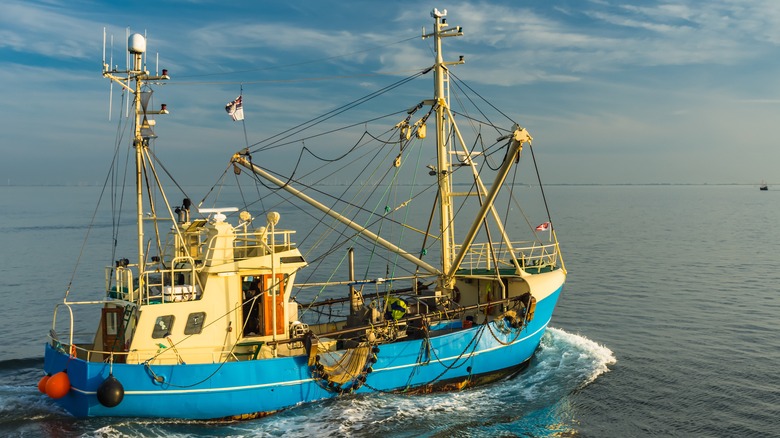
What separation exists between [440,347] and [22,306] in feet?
76.3

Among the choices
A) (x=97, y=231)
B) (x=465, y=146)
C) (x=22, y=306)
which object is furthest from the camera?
(x=97, y=231)

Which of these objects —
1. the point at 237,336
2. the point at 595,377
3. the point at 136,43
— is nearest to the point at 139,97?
the point at 136,43

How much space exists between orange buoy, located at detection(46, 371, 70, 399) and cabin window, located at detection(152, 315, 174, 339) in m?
2.24

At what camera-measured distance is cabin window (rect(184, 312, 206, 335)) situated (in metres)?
16.7

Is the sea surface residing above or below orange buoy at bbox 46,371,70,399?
below

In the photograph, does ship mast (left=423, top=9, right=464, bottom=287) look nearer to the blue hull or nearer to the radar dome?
the blue hull

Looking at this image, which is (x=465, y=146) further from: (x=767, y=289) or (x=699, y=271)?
(x=699, y=271)

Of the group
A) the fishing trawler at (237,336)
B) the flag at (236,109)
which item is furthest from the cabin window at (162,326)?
the flag at (236,109)

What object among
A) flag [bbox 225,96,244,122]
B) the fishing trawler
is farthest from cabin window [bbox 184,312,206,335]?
flag [bbox 225,96,244,122]

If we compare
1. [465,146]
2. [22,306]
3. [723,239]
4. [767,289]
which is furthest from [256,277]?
[723,239]

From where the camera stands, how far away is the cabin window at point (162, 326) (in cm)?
1627

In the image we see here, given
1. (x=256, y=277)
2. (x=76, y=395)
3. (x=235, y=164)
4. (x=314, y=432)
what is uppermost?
(x=235, y=164)

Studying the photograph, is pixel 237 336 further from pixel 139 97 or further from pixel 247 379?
pixel 139 97

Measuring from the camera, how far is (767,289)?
34062 mm
